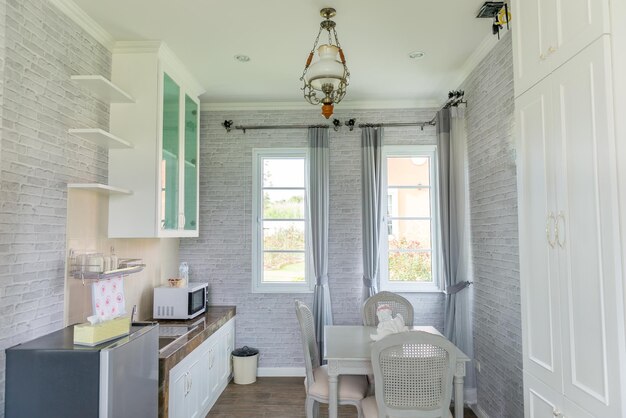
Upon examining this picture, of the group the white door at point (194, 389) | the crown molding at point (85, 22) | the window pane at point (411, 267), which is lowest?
the white door at point (194, 389)

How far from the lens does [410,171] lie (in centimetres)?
438

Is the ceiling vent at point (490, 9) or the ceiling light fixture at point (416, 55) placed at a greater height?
the ceiling light fixture at point (416, 55)

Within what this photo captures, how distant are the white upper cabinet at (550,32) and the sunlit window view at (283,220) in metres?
2.82

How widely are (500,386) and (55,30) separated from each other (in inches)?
151

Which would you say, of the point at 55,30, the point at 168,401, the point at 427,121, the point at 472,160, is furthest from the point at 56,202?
the point at 427,121

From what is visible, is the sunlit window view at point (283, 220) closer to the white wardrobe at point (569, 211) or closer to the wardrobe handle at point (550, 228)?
the white wardrobe at point (569, 211)

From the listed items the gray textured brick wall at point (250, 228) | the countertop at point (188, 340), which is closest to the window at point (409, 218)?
the gray textured brick wall at point (250, 228)

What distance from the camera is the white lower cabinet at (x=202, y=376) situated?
2.64 metres

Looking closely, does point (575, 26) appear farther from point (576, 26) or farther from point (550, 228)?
point (550, 228)

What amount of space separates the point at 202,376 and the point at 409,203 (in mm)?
2714

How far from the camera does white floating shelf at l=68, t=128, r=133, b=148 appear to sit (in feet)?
7.89

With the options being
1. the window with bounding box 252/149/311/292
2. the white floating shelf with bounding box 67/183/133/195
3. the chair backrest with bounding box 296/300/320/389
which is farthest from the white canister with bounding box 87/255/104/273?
the window with bounding box 252/149/311/292

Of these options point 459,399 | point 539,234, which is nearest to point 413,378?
point 459,399

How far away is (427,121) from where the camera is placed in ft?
14.2
